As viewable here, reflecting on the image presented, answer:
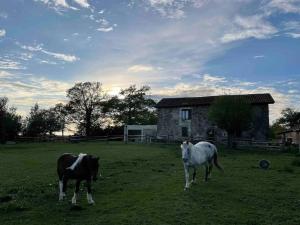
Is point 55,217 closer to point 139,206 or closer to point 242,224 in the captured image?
point 139,206

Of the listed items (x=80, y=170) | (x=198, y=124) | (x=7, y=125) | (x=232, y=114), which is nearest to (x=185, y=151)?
(x=80, y=170)

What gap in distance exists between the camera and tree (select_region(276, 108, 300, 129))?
104900mm

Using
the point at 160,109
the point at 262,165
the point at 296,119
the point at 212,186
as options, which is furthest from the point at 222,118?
the point at 296,119

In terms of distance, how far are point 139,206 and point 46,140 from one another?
59729 millimetres

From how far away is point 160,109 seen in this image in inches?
2408

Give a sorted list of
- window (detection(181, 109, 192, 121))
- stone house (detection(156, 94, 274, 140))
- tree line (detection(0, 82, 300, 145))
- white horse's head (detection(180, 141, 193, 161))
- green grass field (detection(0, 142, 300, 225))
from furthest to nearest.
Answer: tree line (detection(0, 82, 300, 145)) < window (detection(181, 109, 192, 121)) < stone house (detection(156, 94, 274, 140)) < white horse's head (detection(180, 141, 193, 161)) < green grass field (detection(0, 142, 300, 225))

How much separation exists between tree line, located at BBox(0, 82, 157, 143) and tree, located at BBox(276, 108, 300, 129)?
44.7 meters

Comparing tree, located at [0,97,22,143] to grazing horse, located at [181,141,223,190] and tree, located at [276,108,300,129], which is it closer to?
grazing horse, located at [181,141,223,190]

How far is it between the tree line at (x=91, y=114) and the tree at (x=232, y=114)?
3778cm

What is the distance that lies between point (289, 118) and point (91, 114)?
203ft

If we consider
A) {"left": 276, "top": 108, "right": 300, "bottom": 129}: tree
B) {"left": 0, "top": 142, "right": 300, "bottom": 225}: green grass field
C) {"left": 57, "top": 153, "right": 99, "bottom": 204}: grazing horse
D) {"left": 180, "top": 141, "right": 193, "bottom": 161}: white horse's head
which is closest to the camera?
{"left": 0, "top": 142, "right": 300, "bottom": 225}: green grass field

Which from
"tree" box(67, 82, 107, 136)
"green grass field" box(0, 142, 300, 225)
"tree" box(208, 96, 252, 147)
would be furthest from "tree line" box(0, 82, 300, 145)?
"green grass field" box(0, 142, 300, 225)

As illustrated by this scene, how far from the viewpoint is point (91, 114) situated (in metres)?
81.9

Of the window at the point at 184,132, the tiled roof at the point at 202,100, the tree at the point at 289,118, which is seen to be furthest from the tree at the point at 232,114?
the tree at the point at 289,118
